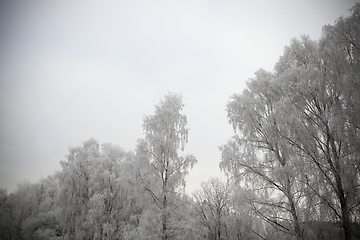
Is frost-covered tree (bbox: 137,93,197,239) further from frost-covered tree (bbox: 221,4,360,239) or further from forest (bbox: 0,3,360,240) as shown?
frost-covered tree (bbox: 221,4,360,239)

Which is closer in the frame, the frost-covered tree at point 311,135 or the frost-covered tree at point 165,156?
the frost-covered tree at point 311,135

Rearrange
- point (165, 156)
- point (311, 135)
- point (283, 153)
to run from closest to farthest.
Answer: point (311, 135)
point (283, 153)
point (165, 156)

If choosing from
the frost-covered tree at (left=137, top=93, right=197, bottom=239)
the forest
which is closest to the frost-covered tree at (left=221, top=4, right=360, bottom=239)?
the forest

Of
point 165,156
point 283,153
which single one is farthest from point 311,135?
point 165,156

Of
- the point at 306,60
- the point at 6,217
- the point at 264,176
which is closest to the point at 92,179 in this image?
the point at 6,217

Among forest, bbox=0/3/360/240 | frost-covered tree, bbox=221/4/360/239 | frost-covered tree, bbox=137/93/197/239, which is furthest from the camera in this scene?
frost-covered tree, bbox=137/93/197/239

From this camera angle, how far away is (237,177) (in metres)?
7.34

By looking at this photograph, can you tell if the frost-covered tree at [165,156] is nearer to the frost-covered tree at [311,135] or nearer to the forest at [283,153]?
the forest at [283,153]

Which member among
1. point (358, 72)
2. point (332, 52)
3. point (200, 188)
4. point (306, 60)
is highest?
point (306, 60)

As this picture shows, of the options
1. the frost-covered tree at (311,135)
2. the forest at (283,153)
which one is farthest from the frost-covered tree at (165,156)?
the frost-covered tree at (311,135)

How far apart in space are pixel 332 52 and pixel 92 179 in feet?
57.7

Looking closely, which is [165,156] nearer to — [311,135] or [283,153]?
[283,153]

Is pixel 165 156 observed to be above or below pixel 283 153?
above

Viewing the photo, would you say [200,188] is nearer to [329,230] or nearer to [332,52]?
[329,230]
